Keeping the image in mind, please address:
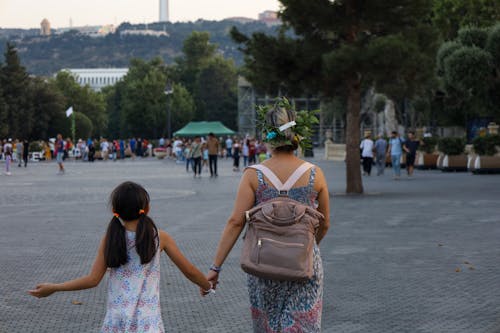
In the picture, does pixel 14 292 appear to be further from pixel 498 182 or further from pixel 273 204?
pixel 498 182

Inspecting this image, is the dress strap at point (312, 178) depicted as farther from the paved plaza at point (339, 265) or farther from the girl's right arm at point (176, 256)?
the paved plaza at point (339, 265)

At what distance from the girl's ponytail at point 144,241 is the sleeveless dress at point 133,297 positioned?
0.05 m

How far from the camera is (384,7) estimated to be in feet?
76.5

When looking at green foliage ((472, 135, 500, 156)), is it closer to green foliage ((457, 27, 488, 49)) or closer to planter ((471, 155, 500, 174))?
planter ((471, 155, 500, 174))

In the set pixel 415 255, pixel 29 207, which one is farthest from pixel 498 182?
pixel 415 255

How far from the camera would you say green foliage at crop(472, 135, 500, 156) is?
1372 inches

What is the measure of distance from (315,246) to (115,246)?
3.07ft

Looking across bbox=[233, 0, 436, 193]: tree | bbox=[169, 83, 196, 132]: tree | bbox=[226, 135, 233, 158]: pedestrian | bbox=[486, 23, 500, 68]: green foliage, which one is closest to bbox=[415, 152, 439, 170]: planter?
bbox=[486, 23, 500, 68]: green foliage

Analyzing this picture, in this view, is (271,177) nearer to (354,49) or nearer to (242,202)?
(242,202)

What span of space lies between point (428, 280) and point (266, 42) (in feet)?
48.4

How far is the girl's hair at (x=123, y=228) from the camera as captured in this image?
464 cm

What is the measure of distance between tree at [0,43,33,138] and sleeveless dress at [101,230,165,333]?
95603mm

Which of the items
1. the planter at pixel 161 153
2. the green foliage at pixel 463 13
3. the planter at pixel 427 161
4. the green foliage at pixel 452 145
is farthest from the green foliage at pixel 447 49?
the planter at pixel 161 153

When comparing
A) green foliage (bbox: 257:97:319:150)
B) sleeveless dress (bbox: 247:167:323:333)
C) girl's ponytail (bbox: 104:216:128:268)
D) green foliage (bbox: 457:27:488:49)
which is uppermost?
green foliage (bbox: 457:27:488:49)
